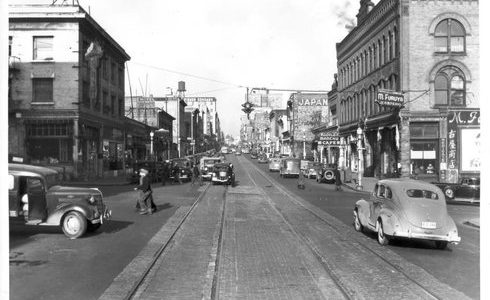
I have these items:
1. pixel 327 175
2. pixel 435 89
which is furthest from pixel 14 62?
pixel 435 89

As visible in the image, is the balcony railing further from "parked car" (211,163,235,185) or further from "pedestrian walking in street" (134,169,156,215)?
"pedestrian walking in street" (134,169,156,215)

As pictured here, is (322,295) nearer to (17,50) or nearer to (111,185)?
(111,185)

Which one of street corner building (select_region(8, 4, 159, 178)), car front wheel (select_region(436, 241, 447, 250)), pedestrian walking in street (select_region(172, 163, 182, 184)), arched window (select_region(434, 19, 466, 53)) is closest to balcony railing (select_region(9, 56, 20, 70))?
Answer: street corner building (select_region(8, 4, 159, 178))

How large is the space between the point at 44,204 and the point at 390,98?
28.1m

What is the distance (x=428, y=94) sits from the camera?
120 feet

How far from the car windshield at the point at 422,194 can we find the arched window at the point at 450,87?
26695mm

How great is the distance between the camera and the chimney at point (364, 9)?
48.1 meters

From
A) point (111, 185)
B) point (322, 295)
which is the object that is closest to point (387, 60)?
point (111, 185)

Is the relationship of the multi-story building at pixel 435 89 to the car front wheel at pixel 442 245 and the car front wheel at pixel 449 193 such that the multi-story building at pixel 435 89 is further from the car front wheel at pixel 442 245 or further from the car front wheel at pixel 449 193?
the car front wheel at pixel 442 245

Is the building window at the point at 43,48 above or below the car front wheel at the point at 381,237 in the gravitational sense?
above

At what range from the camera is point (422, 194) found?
40.8 feet

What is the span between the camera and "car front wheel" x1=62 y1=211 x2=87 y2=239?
1242 cm

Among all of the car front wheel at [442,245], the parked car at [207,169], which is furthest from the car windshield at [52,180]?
the parked car at [207,169]

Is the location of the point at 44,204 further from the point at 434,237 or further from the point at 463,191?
the point at 463,191
